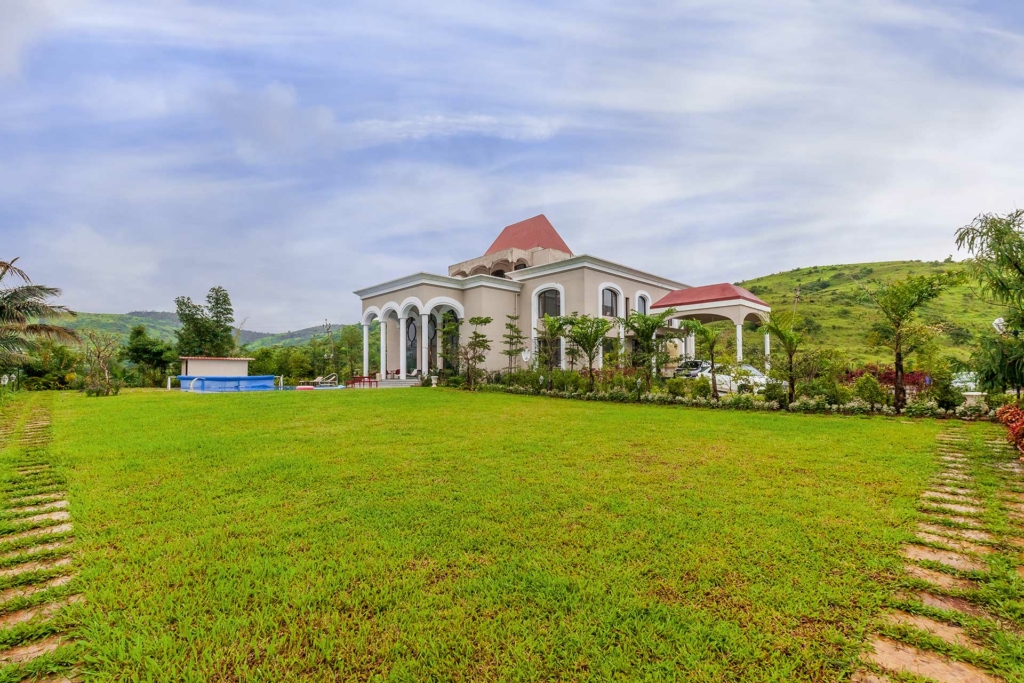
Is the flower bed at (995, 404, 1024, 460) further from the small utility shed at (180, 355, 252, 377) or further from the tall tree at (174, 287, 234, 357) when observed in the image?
the tall tree at (174, 287, 234, 357)

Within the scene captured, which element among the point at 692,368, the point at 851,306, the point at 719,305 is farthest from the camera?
the point at 851,306

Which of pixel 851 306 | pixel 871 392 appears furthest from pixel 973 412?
pixel 851 306

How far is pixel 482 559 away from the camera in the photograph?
8.79 ft

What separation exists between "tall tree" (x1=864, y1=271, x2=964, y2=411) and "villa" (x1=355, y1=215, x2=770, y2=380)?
9834mm

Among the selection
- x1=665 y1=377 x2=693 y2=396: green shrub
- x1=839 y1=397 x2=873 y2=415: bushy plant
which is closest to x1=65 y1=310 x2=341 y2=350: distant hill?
x1=665 y1=377 x2=693 y2=396: green shrub

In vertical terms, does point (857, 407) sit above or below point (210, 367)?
below

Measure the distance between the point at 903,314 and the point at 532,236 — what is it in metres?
17.8

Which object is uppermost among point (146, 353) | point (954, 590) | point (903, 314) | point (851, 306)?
point (851, 306)

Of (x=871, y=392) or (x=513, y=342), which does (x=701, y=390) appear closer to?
(x=871, y=392)

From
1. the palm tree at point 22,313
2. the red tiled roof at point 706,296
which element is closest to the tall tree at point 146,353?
the palm tree at point 22,313

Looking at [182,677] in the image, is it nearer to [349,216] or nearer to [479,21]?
[479,21]

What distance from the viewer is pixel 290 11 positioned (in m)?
8.51

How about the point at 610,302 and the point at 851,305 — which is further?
the point at 851,305

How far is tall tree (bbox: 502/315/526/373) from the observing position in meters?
17.8
